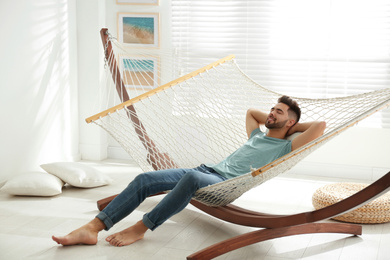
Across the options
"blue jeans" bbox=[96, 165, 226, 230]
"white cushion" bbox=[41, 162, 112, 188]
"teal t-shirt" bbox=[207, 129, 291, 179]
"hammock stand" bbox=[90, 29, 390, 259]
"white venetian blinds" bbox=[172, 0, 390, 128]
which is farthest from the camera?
"white venetian blinds" bbox=[172, 0, 390, 128]

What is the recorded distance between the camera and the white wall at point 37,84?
3.72 m

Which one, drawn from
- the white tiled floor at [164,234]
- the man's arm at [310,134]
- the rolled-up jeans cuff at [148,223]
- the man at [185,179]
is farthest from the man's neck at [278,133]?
the rolled-up jeans cuff at [148,223]

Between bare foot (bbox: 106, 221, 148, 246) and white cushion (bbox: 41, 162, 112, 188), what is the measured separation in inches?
40.2

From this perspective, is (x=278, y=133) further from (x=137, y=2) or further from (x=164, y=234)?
(x=137, y=2)

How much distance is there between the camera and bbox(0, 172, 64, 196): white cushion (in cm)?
347

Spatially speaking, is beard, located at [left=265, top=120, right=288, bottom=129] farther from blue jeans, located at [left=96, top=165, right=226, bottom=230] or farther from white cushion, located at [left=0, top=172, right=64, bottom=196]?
white cushion, located at [left=0, top=172, right=64, bottom=196]

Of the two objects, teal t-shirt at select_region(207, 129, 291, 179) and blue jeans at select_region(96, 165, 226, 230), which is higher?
teal t-shirt at select_region(207, 129, 291, 179)

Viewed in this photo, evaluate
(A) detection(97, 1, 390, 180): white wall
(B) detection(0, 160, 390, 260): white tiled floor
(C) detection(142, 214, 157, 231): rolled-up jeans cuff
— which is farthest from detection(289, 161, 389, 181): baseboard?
(C) detection(142, 214, 157, 231): rolled-up jeans cuff

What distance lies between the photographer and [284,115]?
291 centimetres

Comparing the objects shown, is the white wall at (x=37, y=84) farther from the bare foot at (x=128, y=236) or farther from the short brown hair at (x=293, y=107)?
the short brown hair at (x=293, y=107)

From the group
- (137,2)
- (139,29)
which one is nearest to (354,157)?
(139,29)

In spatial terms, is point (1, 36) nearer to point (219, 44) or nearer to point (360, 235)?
point (219, 44)

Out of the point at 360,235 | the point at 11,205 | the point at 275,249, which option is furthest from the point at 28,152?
the point at 360,235

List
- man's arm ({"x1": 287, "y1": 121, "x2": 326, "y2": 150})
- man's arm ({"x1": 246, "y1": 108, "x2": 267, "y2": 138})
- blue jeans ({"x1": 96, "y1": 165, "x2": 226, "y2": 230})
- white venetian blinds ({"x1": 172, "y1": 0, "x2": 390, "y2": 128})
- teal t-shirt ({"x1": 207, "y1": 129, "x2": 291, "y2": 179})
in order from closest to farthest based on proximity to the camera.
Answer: blue jeans ({"x1": 96, "y1": 165, "x2": 226, "y2": 230})
man's arm ({"x1": 287, "y1": 121, "x2": 326, "y2": 150})
teal t-shirt ({"x1": 207, "y1": 129, "x2": 291, "y2": 179})
man's arm ({"x1": 246, "y1": 108, "x2": 267, "y2": 138})
white venetian blinds ({"x1": 172, "y1": 0, "x2": 390, "y2": 128})
